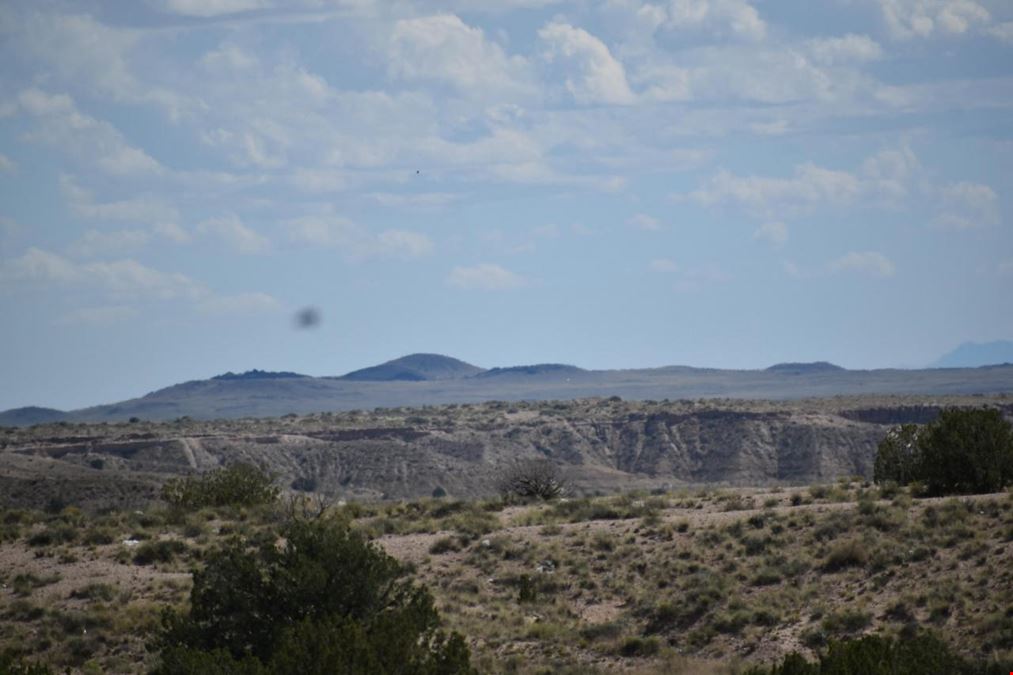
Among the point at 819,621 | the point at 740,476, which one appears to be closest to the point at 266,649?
the point at 819,621

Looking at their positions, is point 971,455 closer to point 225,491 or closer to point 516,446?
point 225,491

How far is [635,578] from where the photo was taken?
32.2 m

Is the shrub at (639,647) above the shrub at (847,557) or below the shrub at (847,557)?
below

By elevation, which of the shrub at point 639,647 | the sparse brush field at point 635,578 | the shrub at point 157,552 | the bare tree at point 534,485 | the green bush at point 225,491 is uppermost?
the green bush at point 225,491

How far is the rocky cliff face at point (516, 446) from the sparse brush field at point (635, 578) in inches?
1680

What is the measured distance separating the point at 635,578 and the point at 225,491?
19.5 metres

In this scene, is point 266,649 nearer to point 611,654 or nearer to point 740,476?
point 611,654

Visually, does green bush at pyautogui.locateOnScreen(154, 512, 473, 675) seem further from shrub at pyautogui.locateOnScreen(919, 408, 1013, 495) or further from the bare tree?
the bare tree

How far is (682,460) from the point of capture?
95.9 metres

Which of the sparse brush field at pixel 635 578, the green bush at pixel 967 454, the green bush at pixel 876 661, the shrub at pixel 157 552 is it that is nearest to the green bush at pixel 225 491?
the sparse brush field at pixel 635 578

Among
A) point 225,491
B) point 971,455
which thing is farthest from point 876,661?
point 225,491

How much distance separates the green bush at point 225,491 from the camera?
153ft

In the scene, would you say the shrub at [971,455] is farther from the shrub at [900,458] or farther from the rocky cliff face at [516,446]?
the rocky cliff face at [516,446]

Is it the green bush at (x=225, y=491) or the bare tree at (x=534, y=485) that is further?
the bare tree at (x=534, y=485)
